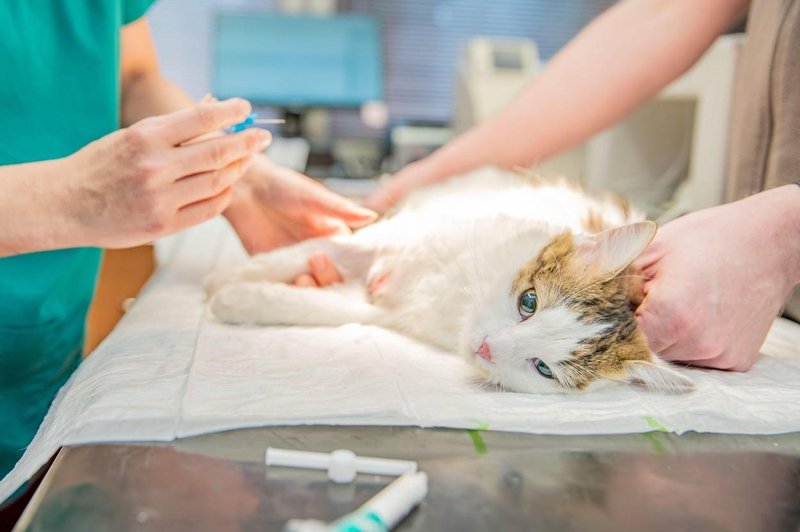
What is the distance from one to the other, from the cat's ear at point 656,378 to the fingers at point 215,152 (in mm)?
610

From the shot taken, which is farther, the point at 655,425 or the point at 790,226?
the point at 790,226

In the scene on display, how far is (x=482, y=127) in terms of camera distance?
1624 millimetres

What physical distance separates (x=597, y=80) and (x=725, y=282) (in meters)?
0.73

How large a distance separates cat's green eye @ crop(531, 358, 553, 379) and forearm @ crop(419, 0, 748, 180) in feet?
2.35

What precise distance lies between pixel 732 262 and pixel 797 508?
40 centimetres

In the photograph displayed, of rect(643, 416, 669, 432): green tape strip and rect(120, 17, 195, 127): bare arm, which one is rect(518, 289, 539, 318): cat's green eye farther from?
rect(120, 17, 195, 127): bare arm

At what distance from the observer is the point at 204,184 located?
949 mm

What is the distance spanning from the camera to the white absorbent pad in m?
0.69

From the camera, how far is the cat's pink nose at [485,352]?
951 mm

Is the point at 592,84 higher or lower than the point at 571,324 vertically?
higher

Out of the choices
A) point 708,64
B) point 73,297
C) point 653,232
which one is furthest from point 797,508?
point 708,64

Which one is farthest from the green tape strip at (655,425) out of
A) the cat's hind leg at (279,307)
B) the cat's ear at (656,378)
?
the cat's hind leg at (279,307)

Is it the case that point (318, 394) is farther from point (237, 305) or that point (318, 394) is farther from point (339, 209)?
point (339, 209)

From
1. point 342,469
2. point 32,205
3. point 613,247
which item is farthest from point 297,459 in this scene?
point 613,247
